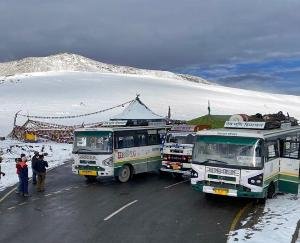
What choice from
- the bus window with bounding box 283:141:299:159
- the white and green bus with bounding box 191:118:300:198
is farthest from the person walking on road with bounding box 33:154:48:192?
the bus window with bounding box 283:141:299:159

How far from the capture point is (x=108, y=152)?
2416 centimetres

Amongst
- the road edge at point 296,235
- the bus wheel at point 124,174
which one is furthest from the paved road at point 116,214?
the road edge at point 296,235

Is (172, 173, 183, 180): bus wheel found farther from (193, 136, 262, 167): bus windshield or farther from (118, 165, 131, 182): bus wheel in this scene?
(193, 136, 262, 167): bus windshield

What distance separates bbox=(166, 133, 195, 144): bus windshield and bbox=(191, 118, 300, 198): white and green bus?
5.81 meters

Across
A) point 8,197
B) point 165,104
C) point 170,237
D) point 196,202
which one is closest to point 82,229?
point 170,237

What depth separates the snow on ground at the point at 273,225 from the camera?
14.2 meters

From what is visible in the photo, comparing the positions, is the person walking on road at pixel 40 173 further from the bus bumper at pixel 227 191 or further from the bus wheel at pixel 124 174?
the bus bumper at pixel 227 191

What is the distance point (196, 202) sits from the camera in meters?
19.7

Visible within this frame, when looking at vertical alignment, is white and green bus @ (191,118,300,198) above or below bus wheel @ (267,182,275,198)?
above

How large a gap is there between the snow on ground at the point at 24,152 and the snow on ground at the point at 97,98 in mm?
12858

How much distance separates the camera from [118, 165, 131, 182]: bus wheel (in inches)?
984

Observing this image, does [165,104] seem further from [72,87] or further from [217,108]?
[72,87]

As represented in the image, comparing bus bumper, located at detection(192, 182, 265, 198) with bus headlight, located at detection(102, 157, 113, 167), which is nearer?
bus bumper, located at detection(192, 182, 265, 198)

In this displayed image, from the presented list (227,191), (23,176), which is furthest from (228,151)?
(23,176)
